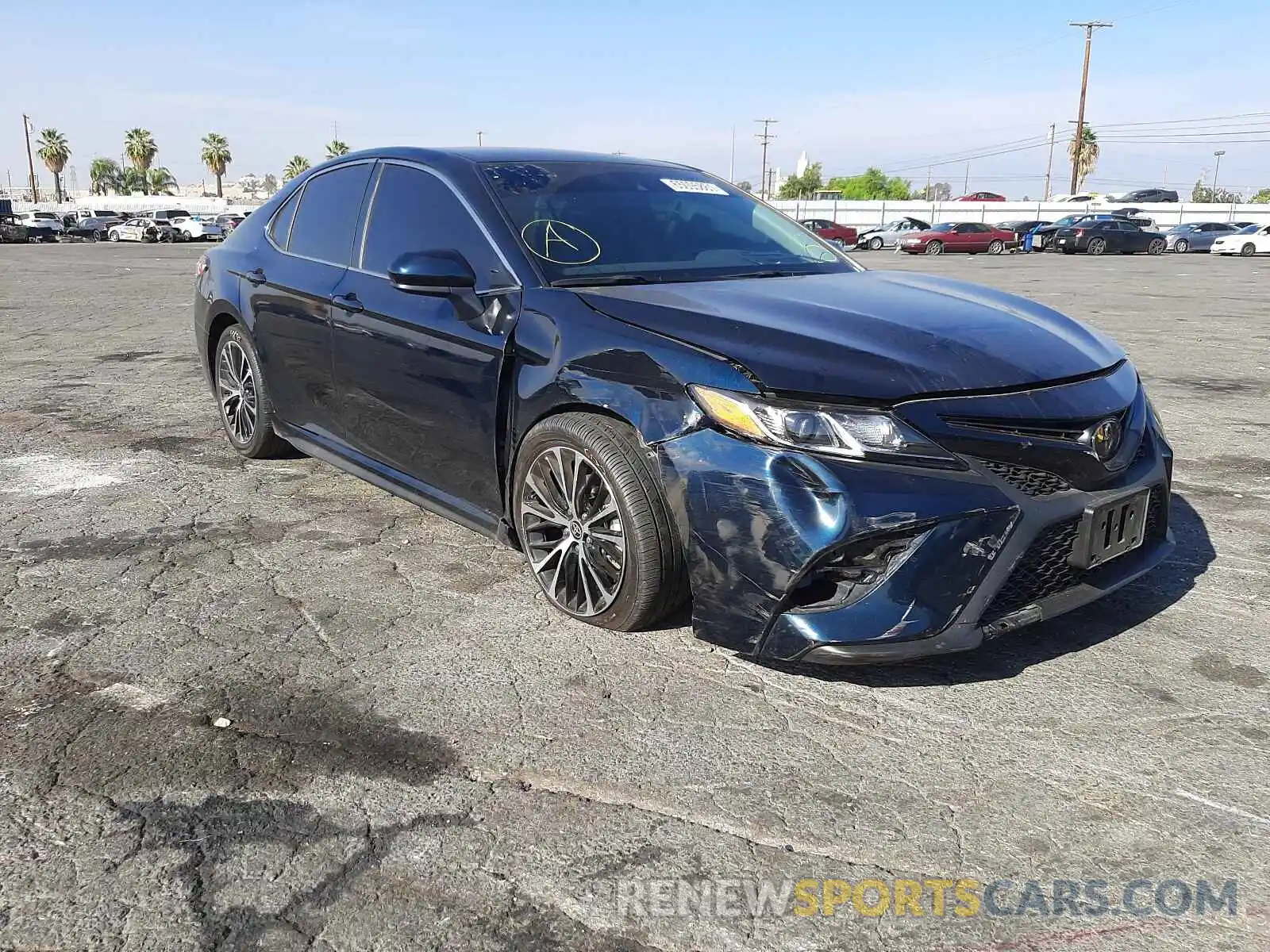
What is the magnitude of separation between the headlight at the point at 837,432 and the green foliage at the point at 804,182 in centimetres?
11785

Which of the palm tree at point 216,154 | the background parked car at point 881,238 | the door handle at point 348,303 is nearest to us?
the door handle at point 348,303

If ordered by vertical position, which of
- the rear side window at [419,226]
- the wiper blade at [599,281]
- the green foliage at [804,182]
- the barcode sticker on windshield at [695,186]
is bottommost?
the wiper blade at [599,281]

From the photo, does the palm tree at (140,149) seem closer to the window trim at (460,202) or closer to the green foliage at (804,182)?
the green foliage at (804,182)

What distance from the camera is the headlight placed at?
109 inches

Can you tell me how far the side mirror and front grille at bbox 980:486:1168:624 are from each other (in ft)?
6.53

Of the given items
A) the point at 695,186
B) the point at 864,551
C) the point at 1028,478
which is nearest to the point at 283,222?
the point at 695,186

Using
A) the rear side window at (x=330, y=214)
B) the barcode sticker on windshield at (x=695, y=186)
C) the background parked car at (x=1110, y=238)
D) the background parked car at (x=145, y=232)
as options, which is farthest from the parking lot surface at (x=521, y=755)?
the background parked car at (x=145, y=232)

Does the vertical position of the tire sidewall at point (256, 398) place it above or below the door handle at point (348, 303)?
below

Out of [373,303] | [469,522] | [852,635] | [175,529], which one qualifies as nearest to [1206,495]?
[852,635]

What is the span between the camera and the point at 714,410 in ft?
9.51

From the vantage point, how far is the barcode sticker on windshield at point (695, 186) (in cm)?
436

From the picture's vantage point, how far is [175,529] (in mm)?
4496

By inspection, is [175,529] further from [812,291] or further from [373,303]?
[812,291]

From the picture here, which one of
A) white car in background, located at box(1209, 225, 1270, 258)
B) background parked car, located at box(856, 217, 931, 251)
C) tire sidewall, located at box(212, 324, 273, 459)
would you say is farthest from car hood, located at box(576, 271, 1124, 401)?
background parked car, located at box(856, 217, 931, 251)
